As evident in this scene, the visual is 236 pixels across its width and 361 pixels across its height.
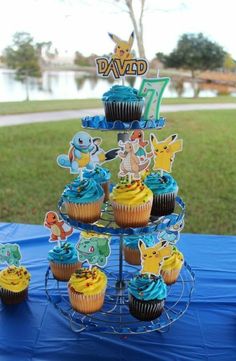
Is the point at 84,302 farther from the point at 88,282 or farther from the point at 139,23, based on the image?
the point at 139,23

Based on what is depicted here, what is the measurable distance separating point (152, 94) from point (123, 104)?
0.10 metres

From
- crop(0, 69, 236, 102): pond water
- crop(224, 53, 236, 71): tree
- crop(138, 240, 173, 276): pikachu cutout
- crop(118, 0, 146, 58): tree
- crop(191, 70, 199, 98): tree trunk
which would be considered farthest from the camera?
crop(0, 69, 236, 102): pond water

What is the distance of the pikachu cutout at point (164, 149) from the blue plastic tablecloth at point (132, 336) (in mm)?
544

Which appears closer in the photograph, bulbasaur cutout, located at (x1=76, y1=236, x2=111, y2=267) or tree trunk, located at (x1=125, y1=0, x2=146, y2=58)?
bulbasaur cutout, located at (x1=76, y1=236, x2=111, y2=267)

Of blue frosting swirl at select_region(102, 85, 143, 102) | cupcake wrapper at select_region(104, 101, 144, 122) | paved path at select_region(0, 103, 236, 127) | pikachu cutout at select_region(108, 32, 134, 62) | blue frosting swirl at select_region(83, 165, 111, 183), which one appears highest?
pikachu cutout at select_region(108, 32, 134, 62)

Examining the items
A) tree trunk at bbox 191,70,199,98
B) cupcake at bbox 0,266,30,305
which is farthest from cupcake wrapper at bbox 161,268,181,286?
tree trunk at bbox 191,70,199,98

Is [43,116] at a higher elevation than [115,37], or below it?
below

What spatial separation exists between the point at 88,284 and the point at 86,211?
22 centimetres

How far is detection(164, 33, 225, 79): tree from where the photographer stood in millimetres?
6863

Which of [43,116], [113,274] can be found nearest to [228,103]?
[43,116]

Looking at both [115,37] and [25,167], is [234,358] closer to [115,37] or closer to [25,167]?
[115,37]

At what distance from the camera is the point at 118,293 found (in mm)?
1362

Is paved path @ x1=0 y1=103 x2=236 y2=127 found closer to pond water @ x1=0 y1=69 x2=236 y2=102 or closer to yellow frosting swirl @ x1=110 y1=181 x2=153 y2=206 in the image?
pond water @ x1=0 y1=69 x2=236 y2=102

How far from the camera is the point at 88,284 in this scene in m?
1.19
